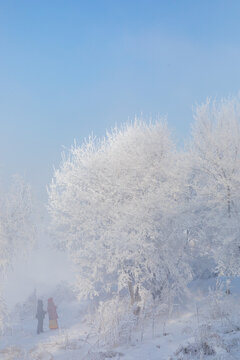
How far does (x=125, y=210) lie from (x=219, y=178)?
14.0ft

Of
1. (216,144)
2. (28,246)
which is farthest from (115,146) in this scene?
(28,246)

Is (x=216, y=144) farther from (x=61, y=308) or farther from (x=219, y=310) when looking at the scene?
(x=61, y=308)

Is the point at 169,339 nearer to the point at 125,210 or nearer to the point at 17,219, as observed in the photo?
the point at 125,210

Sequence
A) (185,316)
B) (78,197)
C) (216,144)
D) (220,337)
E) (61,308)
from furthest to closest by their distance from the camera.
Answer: (61,308) → (78,197) → (216,144) → (185,316) → (220,337)

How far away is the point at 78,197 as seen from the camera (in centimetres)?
1559

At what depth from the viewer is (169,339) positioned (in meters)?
8.36

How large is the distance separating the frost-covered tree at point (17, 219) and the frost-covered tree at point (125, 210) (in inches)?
60.9

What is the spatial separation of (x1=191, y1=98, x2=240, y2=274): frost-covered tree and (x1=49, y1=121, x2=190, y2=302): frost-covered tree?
1048 mm

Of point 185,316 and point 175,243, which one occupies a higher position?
point 175,243

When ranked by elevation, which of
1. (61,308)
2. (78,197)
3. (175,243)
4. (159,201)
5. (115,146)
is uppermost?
(115,146)

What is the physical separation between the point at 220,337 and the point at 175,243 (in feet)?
23.5

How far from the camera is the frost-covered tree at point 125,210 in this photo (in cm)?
1284

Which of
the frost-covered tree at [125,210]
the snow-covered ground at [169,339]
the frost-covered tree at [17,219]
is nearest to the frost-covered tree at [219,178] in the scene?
the frost-covered tree at [125,210]

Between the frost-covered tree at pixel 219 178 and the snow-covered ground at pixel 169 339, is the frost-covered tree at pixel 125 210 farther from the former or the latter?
the snow-covered ground at pixel 169 339
